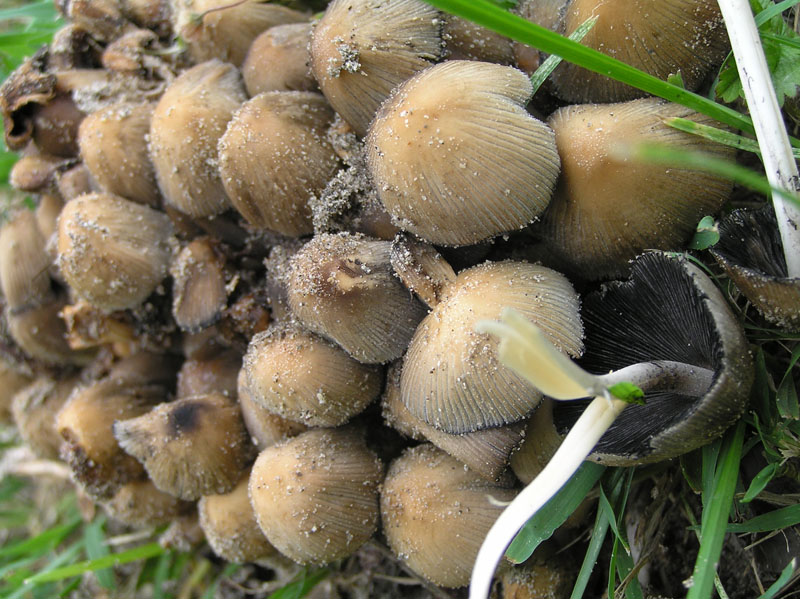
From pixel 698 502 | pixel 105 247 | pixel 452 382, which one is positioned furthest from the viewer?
pixel 105 247

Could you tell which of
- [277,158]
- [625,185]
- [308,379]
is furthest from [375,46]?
[308,379]

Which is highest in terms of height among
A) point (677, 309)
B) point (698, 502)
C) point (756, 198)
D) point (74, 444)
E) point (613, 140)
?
point (613, 140)

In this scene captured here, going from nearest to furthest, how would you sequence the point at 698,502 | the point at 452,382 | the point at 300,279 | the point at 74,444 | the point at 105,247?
the point at 452,382
the point at 300,279
the point at 698,502
the point at 105,247
the point at 74,444

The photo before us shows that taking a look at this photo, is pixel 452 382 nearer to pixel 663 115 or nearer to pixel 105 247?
pixel 663 115

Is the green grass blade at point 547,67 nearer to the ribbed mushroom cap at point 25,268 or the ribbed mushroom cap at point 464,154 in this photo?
the ribbed mushroom cap at point 464,154

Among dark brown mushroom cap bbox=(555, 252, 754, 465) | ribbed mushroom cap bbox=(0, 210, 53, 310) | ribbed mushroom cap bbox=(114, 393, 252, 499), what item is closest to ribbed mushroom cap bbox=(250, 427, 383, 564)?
ribbed mushroom cap bbox=(114, 393, 252, 499)

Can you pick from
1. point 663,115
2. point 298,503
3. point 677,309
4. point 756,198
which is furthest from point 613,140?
point 298,503

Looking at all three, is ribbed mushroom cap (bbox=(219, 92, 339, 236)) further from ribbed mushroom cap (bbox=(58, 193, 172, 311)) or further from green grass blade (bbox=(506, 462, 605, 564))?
green grass blade (bbox=(506, 462, 605, 564))
